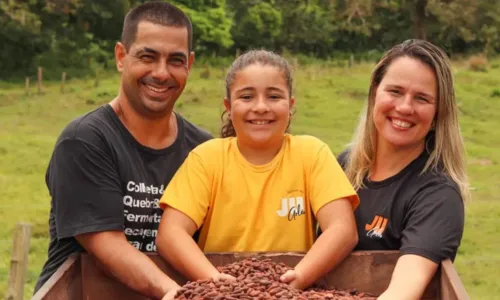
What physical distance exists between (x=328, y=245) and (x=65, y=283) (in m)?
1.03

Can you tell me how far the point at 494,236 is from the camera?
1220 centimetres

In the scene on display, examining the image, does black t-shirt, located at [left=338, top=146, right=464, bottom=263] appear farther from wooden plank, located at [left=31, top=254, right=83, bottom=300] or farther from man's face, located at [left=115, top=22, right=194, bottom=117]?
wooden plank, located at [left=31, top=254, right=83, bottom=300]

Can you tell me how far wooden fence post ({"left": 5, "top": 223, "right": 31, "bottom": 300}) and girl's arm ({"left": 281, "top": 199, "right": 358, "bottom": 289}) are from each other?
3.56 meters

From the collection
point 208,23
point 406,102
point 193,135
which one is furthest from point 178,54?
point 208,23

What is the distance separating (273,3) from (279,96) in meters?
36.6

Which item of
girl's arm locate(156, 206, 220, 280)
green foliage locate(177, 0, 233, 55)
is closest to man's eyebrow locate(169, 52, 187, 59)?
girl's arm locate(156, 206, 220, 280)

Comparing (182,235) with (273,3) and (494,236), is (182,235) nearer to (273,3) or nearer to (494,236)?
(494,236)

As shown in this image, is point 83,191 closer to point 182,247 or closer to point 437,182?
point 182,247

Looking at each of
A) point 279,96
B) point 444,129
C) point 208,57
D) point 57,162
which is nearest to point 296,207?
point 279,96

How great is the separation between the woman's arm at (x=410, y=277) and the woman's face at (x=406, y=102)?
63 centimetres

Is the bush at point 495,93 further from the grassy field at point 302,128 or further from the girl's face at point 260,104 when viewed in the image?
the girl's face at point 260,104

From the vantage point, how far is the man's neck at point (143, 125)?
4.29 meters

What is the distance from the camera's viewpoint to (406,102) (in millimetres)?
4086

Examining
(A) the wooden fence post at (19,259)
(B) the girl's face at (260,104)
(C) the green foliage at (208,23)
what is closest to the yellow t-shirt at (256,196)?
(B) the girl's face at (260,104)
